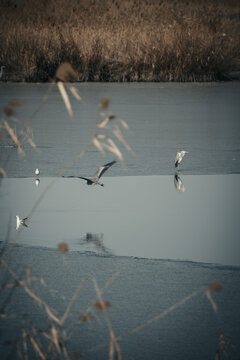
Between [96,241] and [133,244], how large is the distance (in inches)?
8.6

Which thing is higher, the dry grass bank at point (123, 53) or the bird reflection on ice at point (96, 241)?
the dry grass bank at point (123, 53)

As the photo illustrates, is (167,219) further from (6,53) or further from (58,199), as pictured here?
(6,53)

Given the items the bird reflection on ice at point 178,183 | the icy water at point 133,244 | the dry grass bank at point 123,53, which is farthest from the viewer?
the dry grass bank at point 123,53

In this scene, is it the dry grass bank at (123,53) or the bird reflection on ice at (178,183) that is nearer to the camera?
the bird reflection on ice at (178,183)

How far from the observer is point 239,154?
26.3 ft

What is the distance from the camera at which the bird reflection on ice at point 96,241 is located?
457cm

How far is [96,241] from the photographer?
15.7 ft

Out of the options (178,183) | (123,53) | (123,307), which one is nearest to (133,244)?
(123,307)

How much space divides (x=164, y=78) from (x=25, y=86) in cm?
314

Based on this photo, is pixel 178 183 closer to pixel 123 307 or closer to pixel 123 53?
pixel 123 307

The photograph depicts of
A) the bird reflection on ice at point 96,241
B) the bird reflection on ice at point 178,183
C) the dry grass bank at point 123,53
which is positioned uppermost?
the dry grass bank at point 123,53

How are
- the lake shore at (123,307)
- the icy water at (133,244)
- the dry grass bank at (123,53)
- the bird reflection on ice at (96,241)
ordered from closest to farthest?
1. the lake shore at (123,307)
2. the icy water at (133,244)
3. the bird reflection on ice at (96,241)
4. the dry grass bank at (123,53)

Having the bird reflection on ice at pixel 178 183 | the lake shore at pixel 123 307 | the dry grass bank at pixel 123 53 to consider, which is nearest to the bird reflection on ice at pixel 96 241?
the lake shore at pixel 123 307

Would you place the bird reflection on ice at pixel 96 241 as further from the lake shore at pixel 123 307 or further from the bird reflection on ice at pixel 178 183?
the bird reflection on ice at pixel 178 183
